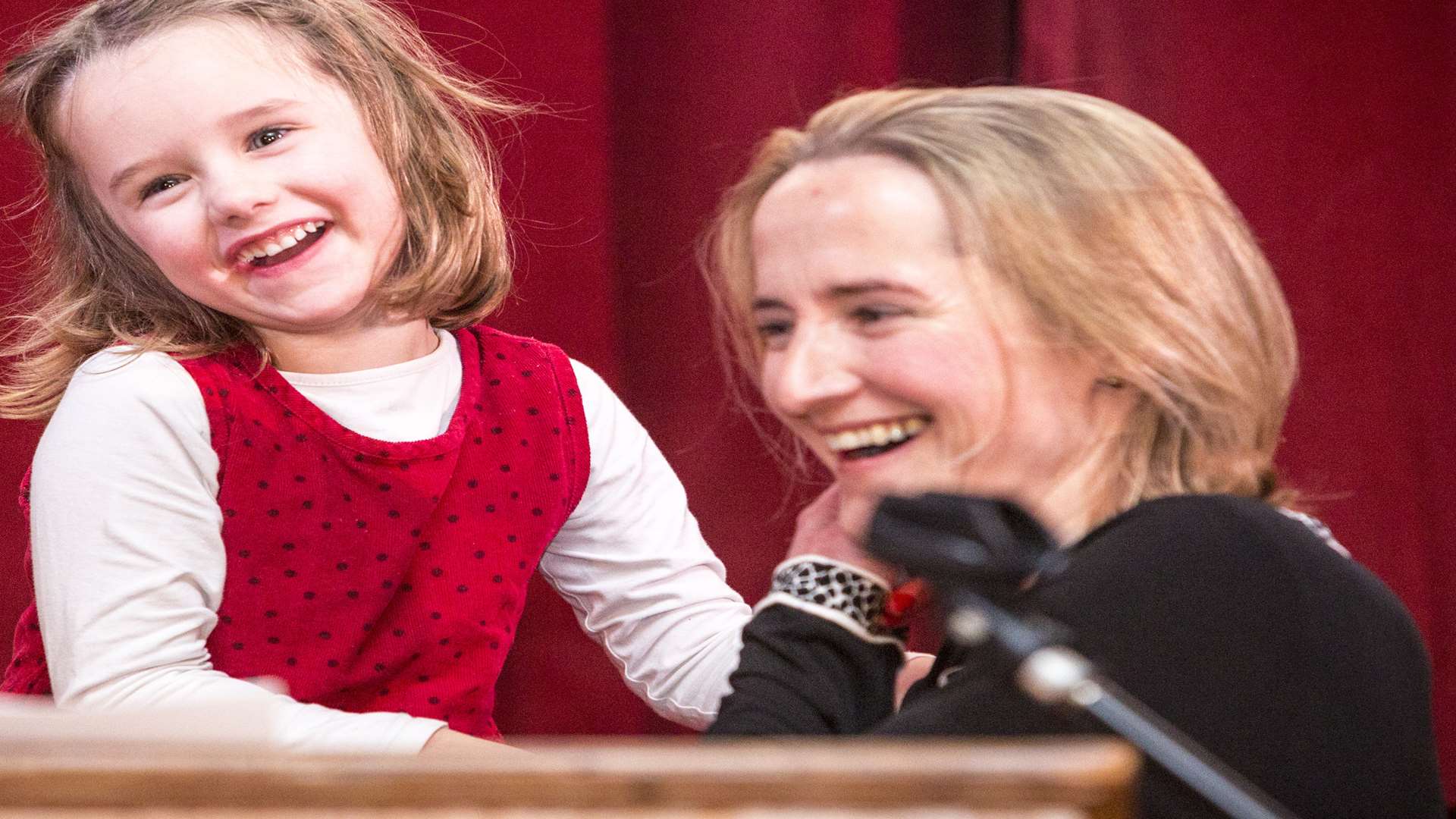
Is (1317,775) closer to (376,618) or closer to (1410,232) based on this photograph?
(376,618)

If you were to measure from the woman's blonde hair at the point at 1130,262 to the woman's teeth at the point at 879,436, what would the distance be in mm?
89

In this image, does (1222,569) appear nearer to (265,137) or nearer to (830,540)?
(830,540)

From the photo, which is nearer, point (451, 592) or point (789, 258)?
point (789, 258)

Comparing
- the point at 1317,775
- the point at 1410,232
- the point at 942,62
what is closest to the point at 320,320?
the point at 1317,775

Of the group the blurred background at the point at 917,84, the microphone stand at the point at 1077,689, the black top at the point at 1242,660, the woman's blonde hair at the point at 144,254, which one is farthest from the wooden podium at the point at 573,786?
the blurred background at the point at 917,84

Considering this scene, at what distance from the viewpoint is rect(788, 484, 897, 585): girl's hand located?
3.03 ft

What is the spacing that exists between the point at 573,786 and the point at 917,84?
1.24 meters

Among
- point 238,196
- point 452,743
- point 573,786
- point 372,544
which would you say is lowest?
point 452,743

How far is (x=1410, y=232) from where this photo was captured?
5.73ft

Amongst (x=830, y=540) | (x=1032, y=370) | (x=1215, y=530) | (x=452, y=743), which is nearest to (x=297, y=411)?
(x=452, y=743)

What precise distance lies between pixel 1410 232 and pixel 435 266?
3.91 ft

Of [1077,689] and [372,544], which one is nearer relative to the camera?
[1077,689]

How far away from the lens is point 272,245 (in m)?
0.97

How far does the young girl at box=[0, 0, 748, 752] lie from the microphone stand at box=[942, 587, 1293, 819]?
18.1 inches
